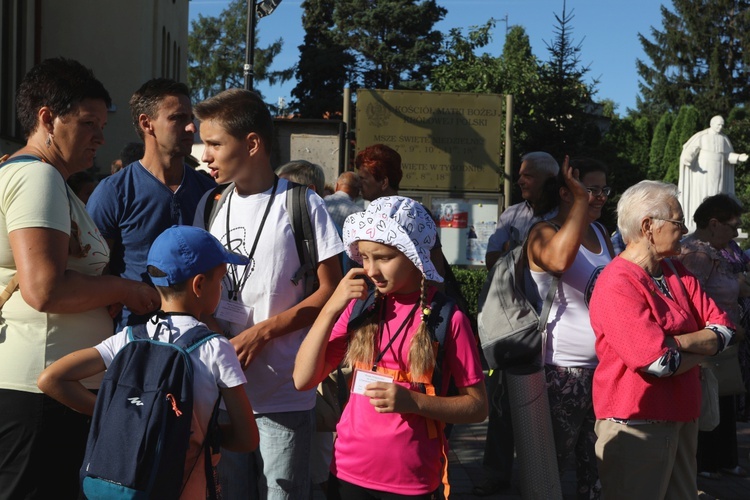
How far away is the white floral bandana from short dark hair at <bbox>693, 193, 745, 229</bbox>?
3774 mm

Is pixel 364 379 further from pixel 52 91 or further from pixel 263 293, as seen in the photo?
pixel 52 91

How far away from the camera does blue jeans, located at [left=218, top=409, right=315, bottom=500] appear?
331cm

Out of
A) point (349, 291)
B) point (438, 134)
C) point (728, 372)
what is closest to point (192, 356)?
point (349, 291)

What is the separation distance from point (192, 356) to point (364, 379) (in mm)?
611

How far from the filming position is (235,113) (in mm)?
3479

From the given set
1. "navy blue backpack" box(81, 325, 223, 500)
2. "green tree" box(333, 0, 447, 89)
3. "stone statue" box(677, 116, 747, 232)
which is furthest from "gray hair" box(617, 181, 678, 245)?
"green tree" box(333, 0, 447, 89)

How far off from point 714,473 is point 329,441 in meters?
2.99

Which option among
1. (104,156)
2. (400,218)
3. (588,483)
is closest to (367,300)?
(400,218)

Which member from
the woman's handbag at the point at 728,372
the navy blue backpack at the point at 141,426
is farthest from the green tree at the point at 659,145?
the navy blue backpack at the point at 141,426

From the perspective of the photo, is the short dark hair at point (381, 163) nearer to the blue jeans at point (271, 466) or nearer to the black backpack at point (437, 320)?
the blue jeans at point (271, 466)

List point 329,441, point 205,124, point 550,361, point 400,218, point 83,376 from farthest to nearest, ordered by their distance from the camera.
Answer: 1. point 329,441
2. point 550,361
3. point 205,124
4. point 400,218
5. point 83,376

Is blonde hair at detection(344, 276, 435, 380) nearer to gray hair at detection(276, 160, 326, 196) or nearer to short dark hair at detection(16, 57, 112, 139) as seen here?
short dark hair at detection(16, 57, 112, 139)

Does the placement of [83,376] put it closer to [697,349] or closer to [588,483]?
[697,349]

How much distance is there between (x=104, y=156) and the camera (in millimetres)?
19281
